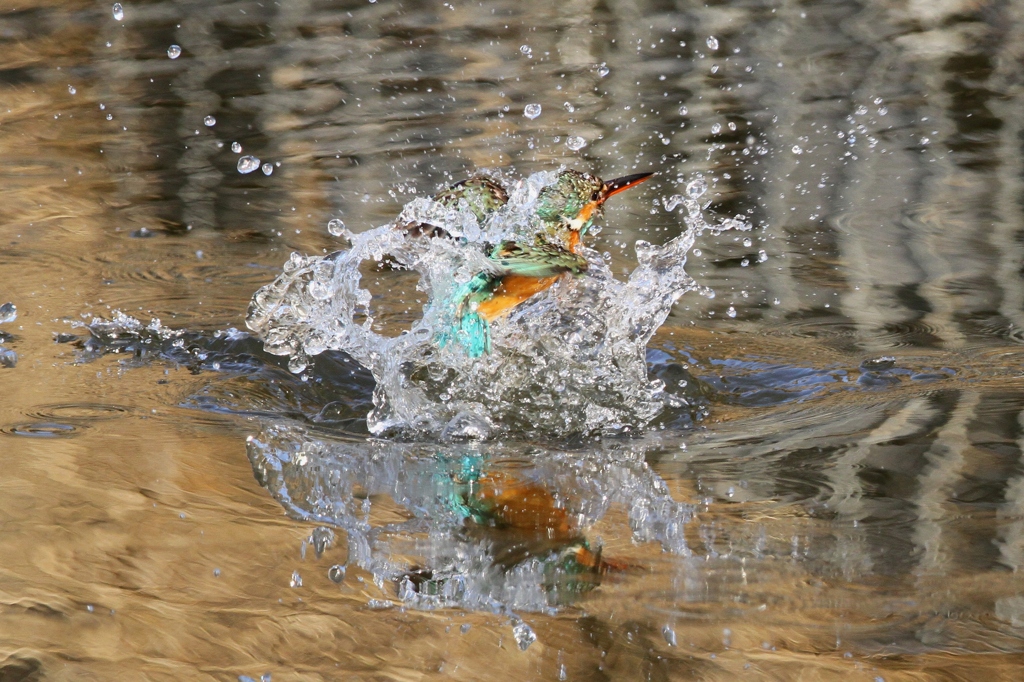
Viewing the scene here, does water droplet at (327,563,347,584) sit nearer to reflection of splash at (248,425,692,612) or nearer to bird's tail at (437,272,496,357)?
reflection of splash at (248,425,692,612)

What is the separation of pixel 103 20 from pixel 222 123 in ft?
6.07

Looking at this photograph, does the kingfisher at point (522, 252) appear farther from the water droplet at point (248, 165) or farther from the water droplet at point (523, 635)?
the water droplet at point (248, 165)

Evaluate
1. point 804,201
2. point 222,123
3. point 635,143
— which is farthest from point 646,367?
point 222,123

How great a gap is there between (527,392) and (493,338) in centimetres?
26

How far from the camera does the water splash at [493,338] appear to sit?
289 centimetres

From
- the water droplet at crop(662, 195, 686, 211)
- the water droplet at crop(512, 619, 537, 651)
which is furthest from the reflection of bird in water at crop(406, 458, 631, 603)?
the water droplet at crop(662, 195, 686, 211)

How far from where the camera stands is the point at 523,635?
183 cm

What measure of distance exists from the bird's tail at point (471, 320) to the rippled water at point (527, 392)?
0.69 ft

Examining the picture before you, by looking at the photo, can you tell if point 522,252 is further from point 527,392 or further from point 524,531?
point 524,531

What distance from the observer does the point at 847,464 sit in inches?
101

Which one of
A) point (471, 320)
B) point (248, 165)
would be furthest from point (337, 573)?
point (248, 165)

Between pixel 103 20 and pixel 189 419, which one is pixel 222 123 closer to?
pixel 103 20

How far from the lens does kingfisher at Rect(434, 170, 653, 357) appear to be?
2818mm

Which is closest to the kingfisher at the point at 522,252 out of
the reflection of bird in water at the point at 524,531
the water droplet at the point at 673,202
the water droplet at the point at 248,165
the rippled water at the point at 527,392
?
the rippled water at the point at 527,392
